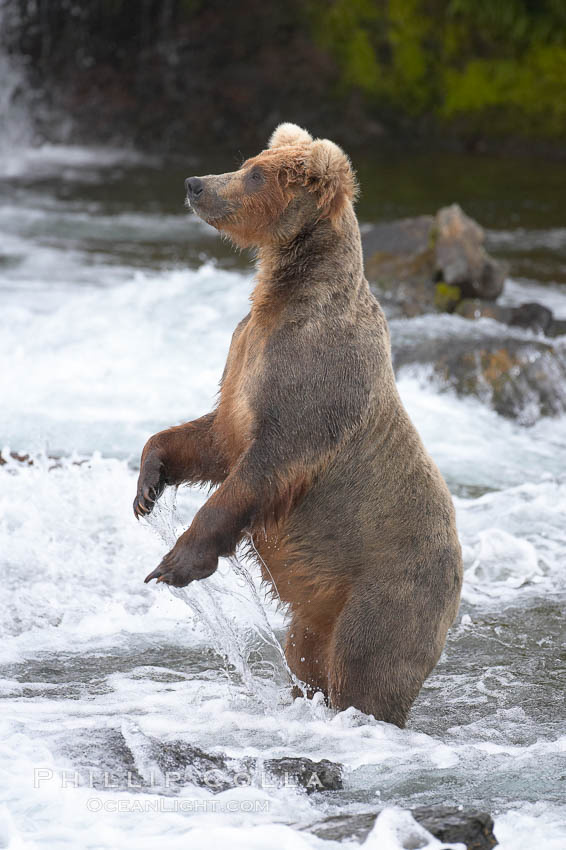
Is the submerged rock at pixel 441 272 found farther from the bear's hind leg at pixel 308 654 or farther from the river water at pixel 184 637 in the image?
the bear's hind leg at pixel 308 654

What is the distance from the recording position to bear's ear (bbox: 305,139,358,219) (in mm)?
4672

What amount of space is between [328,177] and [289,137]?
0.36 m

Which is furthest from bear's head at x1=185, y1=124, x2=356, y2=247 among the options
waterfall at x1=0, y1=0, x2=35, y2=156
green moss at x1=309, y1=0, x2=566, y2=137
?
green moss at x1=309, y1=0, x2=566, y2=137

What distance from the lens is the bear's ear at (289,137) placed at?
192 inches

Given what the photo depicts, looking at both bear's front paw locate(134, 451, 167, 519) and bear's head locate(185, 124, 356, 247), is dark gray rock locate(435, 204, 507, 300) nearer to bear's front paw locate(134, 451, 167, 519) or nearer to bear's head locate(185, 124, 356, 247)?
bear's head locate(185, 124, 356, 247)

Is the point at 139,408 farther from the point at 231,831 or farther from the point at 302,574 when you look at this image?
the point at 231,831

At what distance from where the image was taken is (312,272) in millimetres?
4707

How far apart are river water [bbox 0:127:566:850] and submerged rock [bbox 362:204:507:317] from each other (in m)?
1.80

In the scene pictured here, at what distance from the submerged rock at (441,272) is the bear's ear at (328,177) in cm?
815

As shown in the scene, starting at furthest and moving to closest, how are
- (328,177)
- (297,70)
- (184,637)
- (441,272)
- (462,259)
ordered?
(297,70), (441,272), (462,259), (184,637), (328,177)

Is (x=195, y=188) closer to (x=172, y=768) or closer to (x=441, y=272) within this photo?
(x=172, y=768)

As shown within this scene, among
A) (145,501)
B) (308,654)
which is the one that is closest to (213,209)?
(145,501)

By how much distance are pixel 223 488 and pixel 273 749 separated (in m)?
1.07

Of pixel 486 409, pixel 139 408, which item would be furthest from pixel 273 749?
pixel 486 409
